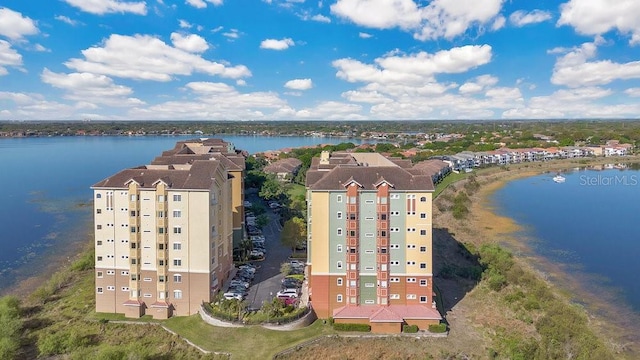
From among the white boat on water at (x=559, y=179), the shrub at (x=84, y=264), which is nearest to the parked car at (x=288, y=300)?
the shrub at (x=84, y=264)

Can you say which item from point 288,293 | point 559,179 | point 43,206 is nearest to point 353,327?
point 288,293

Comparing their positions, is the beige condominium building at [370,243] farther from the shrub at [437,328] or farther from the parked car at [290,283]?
the parked car at [290,283]

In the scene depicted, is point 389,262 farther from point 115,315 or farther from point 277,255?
point 115,315

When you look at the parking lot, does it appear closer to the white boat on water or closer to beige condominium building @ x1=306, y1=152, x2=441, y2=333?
beige condominium building @ x1=306, y1=152, x2=441, y2=333

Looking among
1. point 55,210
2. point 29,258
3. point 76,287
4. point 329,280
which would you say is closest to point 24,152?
point 55,210

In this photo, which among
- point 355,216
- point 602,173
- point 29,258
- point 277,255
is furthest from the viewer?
point 602,173

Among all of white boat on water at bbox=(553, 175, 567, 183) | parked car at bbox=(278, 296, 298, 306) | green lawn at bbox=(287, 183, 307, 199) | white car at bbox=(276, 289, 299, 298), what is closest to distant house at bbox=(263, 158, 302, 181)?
green lawn at bbox=(287, 183, 307, 199)
